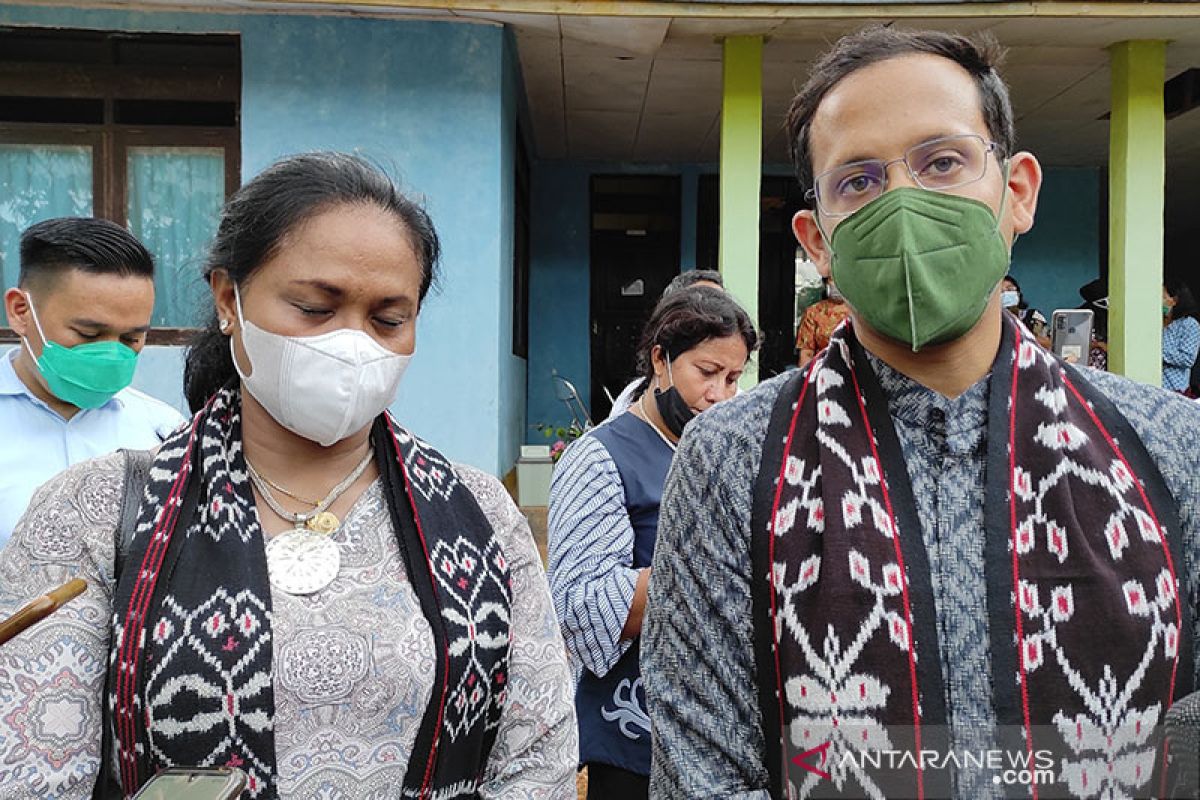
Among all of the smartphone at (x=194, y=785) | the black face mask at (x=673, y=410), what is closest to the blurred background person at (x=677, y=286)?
the black face mask at (x=673, y=410)

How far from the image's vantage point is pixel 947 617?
1244mm

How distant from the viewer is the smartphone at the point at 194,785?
1085 mm

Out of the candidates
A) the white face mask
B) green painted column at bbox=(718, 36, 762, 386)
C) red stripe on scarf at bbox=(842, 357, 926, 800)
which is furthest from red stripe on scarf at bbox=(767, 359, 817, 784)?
green painted column at bbox=(718, 36, 762, 386)

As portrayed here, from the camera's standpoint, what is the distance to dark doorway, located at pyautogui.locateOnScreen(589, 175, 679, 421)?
1112 centimetres

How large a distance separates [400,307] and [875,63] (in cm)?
87

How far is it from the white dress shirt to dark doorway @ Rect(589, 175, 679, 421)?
8212mm

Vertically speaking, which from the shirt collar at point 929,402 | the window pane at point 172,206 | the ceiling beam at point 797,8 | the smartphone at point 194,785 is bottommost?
the smartphone at point 194,785

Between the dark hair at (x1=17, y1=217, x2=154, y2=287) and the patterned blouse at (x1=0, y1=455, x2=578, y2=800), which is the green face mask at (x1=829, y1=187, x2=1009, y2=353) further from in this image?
the dark hair at (x1=17, y1=217, x2=154, y2=287)

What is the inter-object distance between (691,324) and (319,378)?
134 cm

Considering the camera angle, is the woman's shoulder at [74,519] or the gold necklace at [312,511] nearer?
the woman's shoulder at [74,519]

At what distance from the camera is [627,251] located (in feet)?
36.8

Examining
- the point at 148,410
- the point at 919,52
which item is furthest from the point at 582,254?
the point at 919,52

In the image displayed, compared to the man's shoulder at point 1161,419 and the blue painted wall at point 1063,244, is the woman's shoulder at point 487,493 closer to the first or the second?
the man's shoulder at point 1161,419

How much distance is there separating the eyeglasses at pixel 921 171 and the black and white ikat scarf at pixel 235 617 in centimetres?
83
